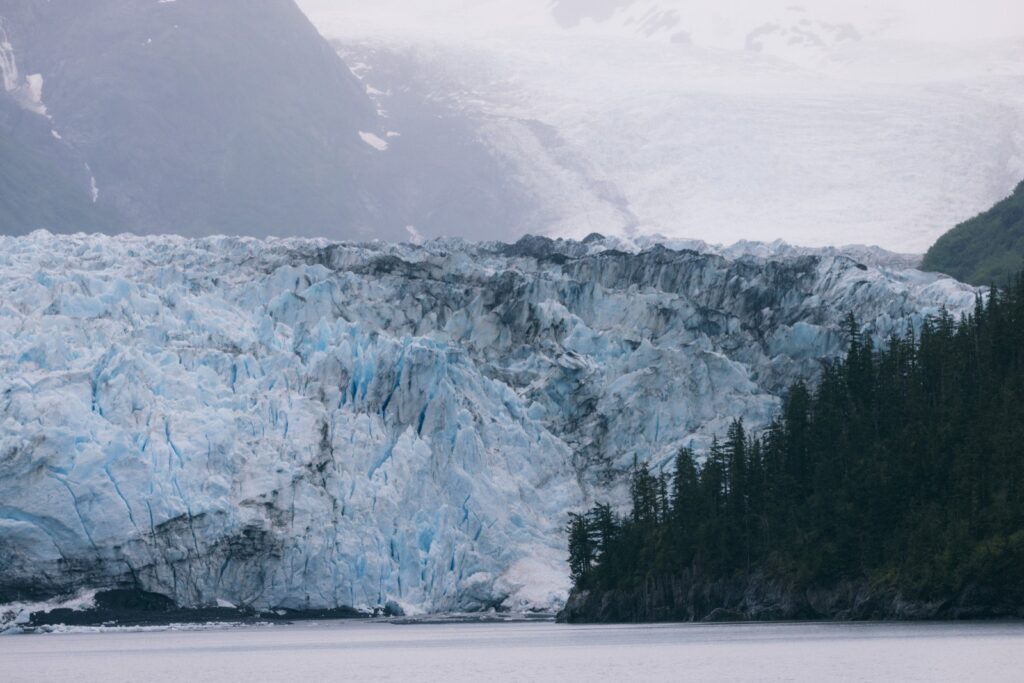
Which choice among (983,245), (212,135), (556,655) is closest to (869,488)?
(556,655)

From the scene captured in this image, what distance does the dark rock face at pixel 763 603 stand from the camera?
182 feet

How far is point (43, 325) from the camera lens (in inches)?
2948

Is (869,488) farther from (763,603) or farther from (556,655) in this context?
(556,655)

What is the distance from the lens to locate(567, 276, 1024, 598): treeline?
56.2m

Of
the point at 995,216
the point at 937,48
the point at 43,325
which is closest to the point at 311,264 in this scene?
the point at 43,325

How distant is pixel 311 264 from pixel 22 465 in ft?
74.4

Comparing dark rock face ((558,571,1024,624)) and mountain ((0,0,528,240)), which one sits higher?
mountain ((0,0,528,240))

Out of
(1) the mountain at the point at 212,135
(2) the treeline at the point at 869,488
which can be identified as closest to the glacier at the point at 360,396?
(2) the treeline at the point at 869,488

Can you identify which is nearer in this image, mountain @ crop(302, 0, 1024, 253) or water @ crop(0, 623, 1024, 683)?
water @ crop(0, 623, 1024, 683)

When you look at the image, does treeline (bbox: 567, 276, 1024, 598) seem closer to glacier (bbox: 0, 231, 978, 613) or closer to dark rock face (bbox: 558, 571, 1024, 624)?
dark rock face (bbox: 558, 571, 1024, 624)

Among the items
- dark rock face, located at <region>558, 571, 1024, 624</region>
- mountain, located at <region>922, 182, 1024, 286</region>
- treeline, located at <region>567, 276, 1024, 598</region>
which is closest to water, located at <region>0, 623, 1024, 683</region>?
dark rock face, located at <region>558, 571, 1024, 624</region>

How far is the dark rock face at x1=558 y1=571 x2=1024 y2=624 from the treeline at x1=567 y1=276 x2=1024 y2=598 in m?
0.45

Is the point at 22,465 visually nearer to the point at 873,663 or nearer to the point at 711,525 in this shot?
the point at 711,525

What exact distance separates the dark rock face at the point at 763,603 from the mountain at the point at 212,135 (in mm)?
64105
